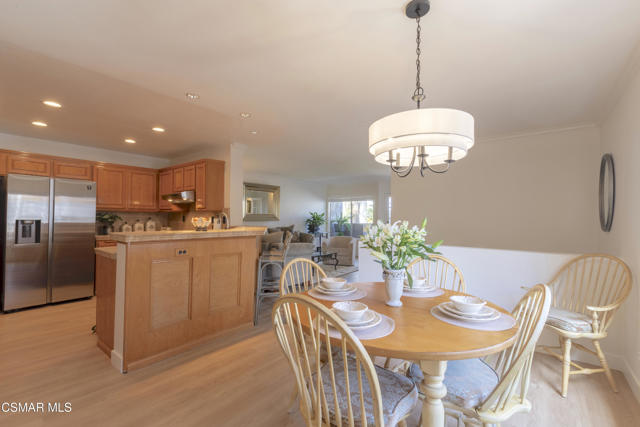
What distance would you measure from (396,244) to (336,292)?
52cm

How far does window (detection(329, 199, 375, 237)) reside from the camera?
360 inches

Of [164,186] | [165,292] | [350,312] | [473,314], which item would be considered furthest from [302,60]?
[164,186]

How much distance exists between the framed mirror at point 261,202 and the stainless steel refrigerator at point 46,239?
3688mm

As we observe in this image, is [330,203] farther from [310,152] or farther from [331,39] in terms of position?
[331,39]

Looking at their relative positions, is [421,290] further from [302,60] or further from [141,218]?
[141,218]

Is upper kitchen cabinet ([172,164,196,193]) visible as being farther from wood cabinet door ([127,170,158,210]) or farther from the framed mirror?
the framed mirror

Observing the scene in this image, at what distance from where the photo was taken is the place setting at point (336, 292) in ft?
5.61

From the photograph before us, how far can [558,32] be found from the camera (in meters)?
1.74

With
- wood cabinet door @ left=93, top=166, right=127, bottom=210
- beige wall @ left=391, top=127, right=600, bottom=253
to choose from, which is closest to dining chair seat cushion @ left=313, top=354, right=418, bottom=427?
beige wall @ left=391, top=127, right=600, bottom=253

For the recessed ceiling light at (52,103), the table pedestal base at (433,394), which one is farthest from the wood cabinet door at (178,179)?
the table pedestal base at (433,394)

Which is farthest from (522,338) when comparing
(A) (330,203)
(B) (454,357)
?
(A) (330,203)

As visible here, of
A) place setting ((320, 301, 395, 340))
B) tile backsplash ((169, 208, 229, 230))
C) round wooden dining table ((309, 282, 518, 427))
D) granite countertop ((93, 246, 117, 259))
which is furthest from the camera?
tile backsplash ((169, 208, 229, 230))

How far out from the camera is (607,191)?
284 centimetres

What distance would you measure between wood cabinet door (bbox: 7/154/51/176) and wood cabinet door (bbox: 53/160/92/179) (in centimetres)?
9
